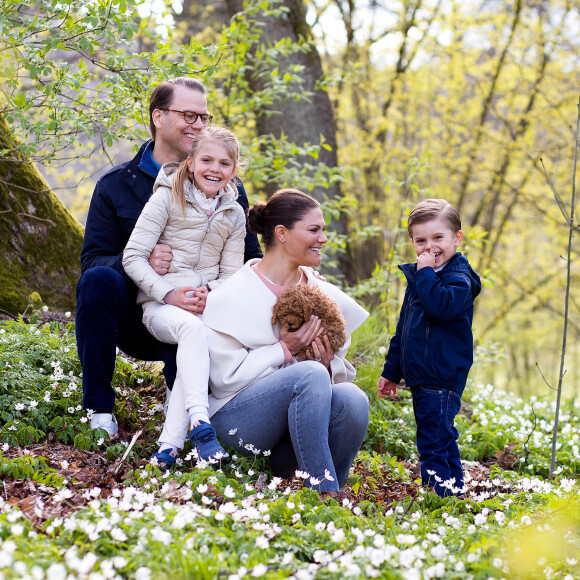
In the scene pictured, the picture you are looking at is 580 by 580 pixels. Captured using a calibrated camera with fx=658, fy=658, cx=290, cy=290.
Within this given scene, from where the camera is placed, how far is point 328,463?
10.4 ft

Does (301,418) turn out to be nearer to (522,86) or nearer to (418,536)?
(418,536)

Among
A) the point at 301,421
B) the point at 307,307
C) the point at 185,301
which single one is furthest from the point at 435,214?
the point at 185,301

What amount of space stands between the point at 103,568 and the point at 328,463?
1.38 m

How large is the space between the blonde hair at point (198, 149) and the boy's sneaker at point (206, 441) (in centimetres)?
128

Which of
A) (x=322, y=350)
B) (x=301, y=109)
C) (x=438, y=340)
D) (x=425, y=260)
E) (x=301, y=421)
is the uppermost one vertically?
(x=301, y=109)

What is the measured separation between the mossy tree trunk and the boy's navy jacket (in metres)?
3.03

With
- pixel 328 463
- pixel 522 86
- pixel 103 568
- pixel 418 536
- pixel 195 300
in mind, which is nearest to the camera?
pixel 103 568

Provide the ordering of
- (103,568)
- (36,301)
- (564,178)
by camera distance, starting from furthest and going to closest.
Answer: (564,178) < (36,301) < (103,568)

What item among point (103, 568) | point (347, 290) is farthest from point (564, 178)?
point (103, 568)

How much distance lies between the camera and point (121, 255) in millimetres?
3877

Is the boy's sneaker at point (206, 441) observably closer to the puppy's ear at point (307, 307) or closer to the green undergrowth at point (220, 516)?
the green undergrowth at point (220, 516)

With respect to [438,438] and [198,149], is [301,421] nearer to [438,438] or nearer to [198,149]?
[438,438]

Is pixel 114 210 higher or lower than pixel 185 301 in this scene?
higher

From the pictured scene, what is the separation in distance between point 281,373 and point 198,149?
1415mm
